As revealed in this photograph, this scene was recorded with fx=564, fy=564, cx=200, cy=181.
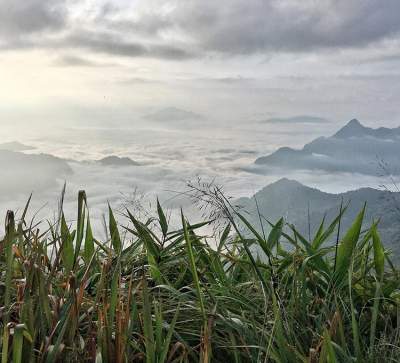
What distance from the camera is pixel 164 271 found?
269 centimetres

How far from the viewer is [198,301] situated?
2.09 m

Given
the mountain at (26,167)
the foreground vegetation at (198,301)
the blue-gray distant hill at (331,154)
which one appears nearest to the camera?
the foreground vegetation at (198,301)

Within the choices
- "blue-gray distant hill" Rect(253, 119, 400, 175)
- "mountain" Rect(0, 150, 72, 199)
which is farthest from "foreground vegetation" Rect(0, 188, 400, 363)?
"blue-gray distant hill" Rect(253, 119, 400, 175)

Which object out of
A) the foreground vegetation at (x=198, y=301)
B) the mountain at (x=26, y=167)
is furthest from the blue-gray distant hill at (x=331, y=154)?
the foreground vegetation at (x=198, y=301)

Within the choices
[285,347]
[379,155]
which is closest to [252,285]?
[285,347]

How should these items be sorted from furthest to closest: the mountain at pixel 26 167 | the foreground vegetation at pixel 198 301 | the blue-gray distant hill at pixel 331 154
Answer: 1. the blue-gray distant hill at pixel 331 154
2. the mountain at pixel 26 167
3. the foreground vegetation at pixel 198 301

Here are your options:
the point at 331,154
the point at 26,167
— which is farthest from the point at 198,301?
the point at 331,154

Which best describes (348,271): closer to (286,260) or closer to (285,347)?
(286,260)

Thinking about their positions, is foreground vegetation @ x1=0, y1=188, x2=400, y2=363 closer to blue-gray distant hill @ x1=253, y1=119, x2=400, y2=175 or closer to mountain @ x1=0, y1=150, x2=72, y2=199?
mountain @ x1=0, y1=150, x2=72, y2=199

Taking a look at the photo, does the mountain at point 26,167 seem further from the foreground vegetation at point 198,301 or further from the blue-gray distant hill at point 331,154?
the foreground vegetation at point 198,301

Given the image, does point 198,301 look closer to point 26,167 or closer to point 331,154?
point 26,167

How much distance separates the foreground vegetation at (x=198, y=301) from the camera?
1.75m

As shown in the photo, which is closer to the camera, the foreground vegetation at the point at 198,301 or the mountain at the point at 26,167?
the foreground vegetation at the point at 198,301

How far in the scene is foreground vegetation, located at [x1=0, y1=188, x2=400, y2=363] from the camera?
175cm
